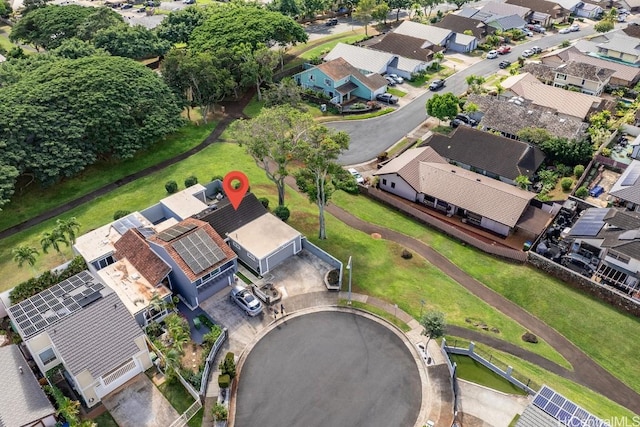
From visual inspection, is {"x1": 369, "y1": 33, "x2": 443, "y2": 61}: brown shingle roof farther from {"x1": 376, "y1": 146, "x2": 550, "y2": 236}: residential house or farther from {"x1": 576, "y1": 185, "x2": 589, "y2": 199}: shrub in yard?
{"x1": 576, "y1": 185, "x2": 589, "y2": 199}: shrub in yard

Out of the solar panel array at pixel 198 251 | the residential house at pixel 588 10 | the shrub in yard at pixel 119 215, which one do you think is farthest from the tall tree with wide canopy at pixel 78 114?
the residential house at pixel 588 10

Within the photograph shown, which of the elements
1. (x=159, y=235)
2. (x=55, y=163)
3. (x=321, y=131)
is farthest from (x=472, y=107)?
(x=55, y=163)

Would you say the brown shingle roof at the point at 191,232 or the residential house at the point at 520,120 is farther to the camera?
the residential house at the point at 520,120

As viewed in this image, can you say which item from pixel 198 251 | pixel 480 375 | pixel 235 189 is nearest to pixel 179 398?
pixel 198 251

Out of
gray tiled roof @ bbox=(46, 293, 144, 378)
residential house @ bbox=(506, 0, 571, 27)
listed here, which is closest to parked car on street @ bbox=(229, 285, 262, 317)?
gray tiled roof @ bbox=(46, 293, 144, 378)

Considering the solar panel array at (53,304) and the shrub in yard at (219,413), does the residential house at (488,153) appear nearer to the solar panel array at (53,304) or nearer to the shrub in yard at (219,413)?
the shrub in yard at (219,413)

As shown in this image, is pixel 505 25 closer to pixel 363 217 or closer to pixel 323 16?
pixel 323 16

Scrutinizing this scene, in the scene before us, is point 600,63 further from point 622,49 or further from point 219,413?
point 219,413
